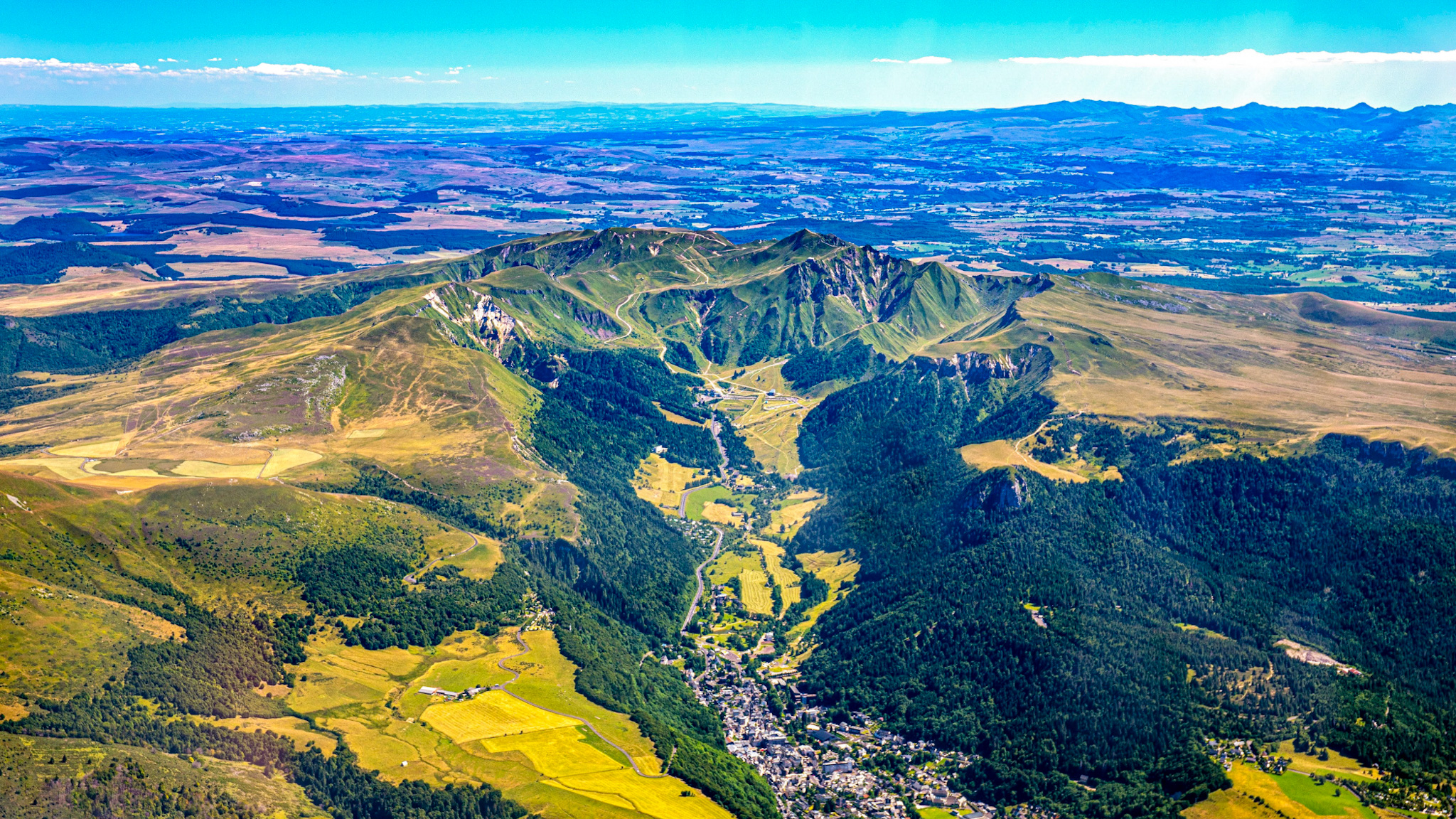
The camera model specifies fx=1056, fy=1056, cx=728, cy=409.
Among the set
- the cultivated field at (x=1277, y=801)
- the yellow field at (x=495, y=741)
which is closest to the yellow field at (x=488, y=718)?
the yellow field at (x=495, y=741)

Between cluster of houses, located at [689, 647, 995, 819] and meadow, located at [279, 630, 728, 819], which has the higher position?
meadow, located at [279, 630, 728, 819]

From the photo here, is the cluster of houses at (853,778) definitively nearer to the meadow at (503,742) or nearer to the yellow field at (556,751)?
the meadow at (503,742)

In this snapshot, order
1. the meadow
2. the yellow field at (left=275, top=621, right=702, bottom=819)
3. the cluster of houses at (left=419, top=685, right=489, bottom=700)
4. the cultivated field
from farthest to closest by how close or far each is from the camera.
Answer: the cluster of houses at (left=419, top=685, right=489, bottom=700) → the yellow field at (left=275, top=621, right=702, bottom=819) → the meadow → the cultivated field

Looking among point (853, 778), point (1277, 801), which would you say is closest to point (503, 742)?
point (853, 778)

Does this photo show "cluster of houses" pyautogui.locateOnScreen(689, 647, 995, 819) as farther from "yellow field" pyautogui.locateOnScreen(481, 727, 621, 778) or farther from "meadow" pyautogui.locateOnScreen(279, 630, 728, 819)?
"yellow field" pyautogui.locateOnScreen(481, 727, 621, 778)

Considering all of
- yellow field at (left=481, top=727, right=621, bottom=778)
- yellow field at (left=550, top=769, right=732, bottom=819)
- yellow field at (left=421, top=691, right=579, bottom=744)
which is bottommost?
yellow field at (left=550, top=769, right=732, bottom=819)

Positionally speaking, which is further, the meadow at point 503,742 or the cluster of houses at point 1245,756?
the meadow at point 503,742

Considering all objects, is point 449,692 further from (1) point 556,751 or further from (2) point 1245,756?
(2) point 1245,756

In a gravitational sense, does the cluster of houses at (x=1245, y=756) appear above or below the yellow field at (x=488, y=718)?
above

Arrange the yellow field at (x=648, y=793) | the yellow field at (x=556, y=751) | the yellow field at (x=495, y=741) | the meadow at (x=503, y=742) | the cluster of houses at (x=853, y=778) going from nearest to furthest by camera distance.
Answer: the yellow field at (x=648, y=793), the meadow at (x=503, y=742), the yellow field at (x=495, y=741), the cluster of houses at (x=853, y=778), the yellow field at (x=556, y=751)

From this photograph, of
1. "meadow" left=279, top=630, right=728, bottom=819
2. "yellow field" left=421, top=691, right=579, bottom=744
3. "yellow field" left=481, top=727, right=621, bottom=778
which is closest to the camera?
"meadow" left=279, top=630, right=728, bottom=819

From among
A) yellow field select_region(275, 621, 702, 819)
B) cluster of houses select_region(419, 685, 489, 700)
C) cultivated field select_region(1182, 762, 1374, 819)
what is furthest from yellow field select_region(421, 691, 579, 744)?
cultivated field select_region(1182, 762, 1374, 819)

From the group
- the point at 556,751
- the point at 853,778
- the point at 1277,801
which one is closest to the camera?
the point at 1277,801
